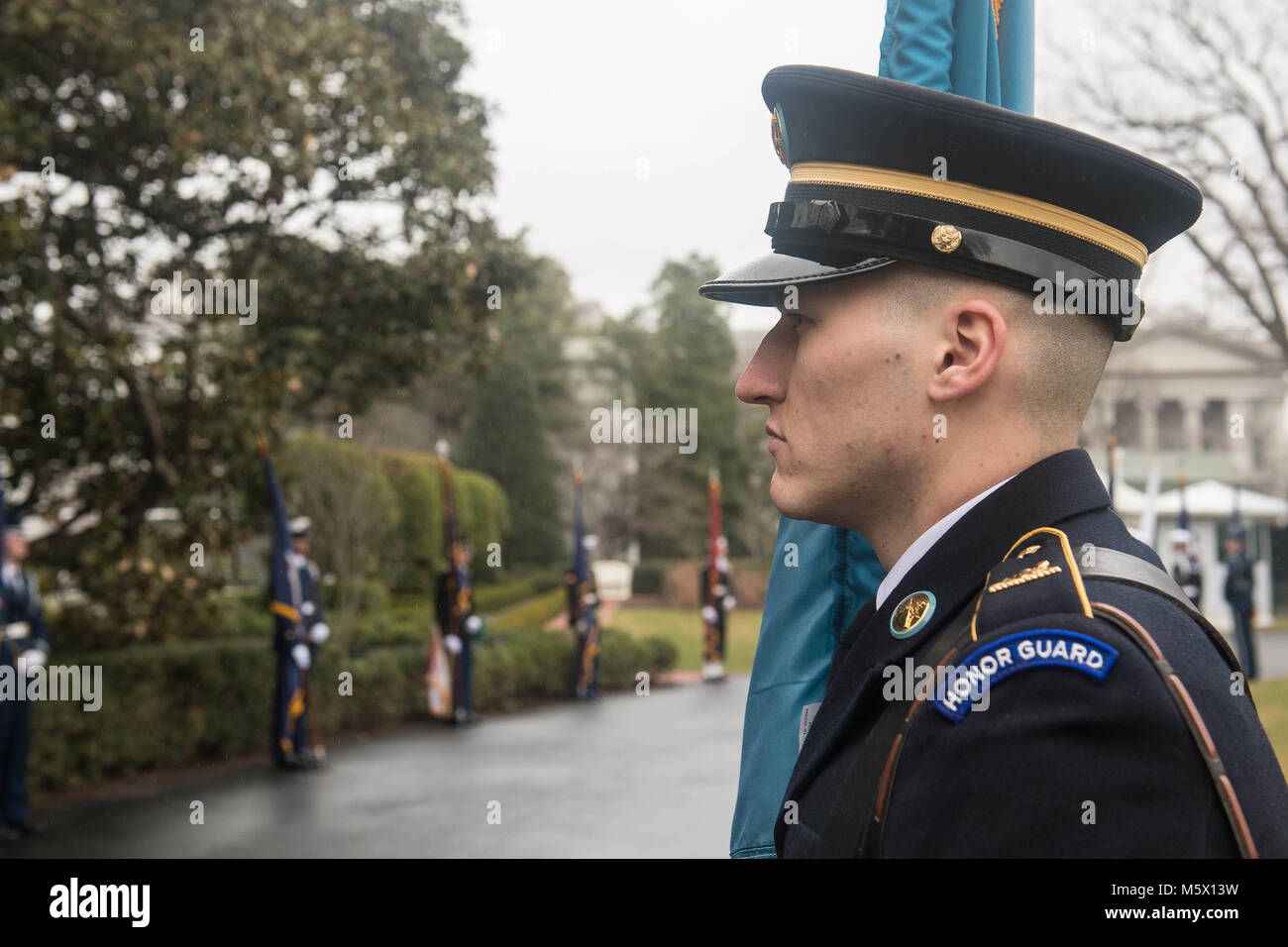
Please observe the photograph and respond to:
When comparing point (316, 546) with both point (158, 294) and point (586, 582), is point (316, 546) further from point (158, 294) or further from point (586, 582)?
point (158, 294)

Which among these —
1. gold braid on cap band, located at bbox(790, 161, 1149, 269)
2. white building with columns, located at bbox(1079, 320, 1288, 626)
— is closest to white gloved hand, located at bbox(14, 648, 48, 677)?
gold braid on cap band, located at bbox(790, 161, 1149, 269)

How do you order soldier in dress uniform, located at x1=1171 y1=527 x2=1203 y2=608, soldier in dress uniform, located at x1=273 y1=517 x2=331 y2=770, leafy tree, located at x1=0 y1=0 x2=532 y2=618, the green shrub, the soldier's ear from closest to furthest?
the soldier's ear, leafy tree, located at x1=0 y1=0 x2=532 y2=618, soldier in dress uniform, located at x1=273 y1=517 x2=331 y2=770, soldier in dress uniform, located at x1=1171 y1=527 x2=1203 y2=608, the green shrub

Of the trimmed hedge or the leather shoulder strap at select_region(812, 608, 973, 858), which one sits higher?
the leather shoulder strap at select_region(812, 608, 973, 858)

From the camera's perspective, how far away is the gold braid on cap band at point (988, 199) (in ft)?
4.84

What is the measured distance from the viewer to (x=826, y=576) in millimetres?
2035

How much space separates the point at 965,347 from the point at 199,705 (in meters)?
11.4

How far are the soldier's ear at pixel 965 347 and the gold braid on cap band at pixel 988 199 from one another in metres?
0.15

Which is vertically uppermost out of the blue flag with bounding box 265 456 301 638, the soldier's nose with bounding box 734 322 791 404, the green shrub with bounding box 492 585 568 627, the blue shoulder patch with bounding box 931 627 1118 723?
the soldier's nose with bounding box 734 322 791 404

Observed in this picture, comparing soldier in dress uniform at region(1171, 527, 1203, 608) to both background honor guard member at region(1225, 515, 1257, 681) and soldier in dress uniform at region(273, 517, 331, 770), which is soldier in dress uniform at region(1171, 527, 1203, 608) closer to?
background honor guard member at region(1225, 515, 1257, 681)

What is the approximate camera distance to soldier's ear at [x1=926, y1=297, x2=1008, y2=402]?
1394 millimetres

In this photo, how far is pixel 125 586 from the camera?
10.3m

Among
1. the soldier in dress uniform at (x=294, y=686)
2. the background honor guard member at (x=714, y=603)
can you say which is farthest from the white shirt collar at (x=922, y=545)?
the background honor guard member at (x=714, y=603)

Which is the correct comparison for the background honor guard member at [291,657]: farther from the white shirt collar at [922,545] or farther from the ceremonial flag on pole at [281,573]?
the white shirt collar at [922,545]

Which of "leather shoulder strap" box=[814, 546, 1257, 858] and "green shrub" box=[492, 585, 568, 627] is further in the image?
"green shrub" box=[492, 585, 568, 627]
